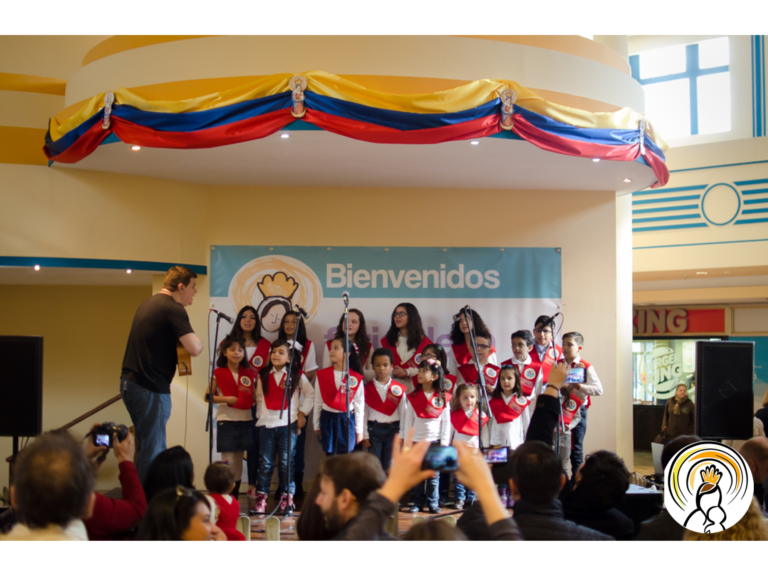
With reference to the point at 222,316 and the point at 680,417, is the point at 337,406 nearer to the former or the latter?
the point at 222,316

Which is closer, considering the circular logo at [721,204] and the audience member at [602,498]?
the audience member at [602,498]

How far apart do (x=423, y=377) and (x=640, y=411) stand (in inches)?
263

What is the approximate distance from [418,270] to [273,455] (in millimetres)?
1980

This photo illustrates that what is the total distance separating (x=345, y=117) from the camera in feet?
13.5

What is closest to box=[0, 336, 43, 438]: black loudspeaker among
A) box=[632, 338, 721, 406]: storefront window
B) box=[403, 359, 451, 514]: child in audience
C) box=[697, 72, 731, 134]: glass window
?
box=[403, 359, 451, 514]: child in audience

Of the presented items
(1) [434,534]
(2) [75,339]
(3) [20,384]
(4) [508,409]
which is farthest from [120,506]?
(2) [75,339]

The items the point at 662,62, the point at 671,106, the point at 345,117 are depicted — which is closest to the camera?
the point at 345,117

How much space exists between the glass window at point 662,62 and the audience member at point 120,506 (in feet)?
→ 31.3

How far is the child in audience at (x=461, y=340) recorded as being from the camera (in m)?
5.45

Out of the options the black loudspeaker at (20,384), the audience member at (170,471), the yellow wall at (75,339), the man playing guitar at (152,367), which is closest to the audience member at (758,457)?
the audience member at (170,471)

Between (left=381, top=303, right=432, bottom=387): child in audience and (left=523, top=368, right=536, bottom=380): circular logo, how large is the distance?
83 cm

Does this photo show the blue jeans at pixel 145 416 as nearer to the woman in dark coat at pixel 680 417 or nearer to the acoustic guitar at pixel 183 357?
the acoustic guitar at pixel 183 357

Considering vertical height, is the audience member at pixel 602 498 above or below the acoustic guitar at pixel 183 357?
below

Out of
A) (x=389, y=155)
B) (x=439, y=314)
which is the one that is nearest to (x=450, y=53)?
(x=389, y=155)
